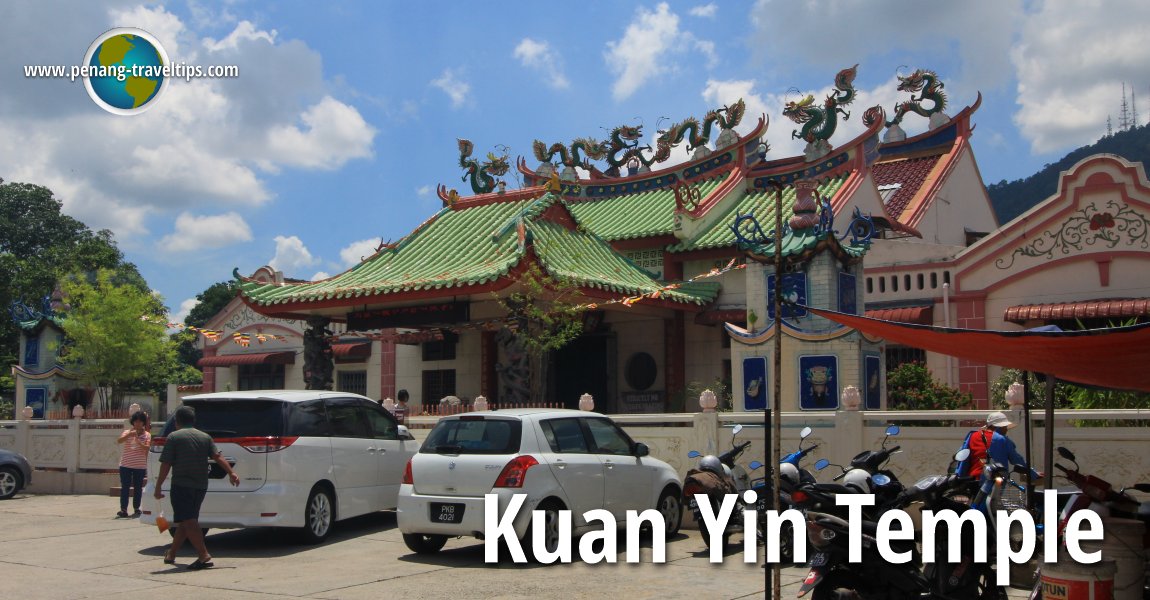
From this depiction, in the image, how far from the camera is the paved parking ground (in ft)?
29.3

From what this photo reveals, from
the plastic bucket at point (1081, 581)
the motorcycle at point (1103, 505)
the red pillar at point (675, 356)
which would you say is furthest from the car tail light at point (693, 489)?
the red pillar at point (675, 356)

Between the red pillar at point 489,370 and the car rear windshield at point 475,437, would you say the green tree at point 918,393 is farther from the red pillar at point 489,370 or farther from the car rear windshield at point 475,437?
the red pillar at point 489,370

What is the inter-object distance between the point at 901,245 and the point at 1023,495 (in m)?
11.2

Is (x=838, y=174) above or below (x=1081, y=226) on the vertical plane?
above

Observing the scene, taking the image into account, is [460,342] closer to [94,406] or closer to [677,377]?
[677,377]

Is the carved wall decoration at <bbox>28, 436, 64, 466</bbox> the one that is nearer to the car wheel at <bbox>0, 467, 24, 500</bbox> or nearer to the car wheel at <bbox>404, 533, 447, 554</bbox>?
the car wheel at <bbox>0, 467, 24, 500</bbox>

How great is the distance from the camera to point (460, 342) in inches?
927

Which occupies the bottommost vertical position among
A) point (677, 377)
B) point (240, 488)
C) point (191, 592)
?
point (191, 592)

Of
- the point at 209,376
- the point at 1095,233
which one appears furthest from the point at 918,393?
the point at 209,376

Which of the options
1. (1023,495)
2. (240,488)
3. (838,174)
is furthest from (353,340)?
(1023,495)

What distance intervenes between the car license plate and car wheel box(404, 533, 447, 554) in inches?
23.0

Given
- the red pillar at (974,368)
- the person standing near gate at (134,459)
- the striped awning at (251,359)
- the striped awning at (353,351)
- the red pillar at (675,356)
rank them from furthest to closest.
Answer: the striped awning at (251,359)
the striped awning at (353,351)
the red pillar at (675,356)
the red pillar at (974,368)
the person standing near gate at (134,459)

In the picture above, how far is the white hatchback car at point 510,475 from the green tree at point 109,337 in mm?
15654

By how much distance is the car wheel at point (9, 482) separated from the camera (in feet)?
62.7
